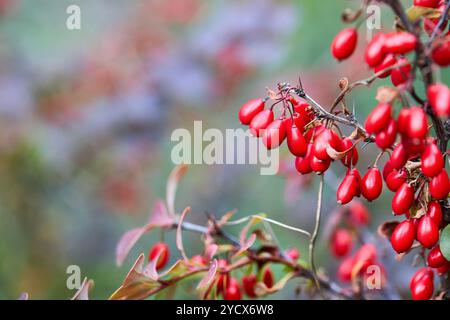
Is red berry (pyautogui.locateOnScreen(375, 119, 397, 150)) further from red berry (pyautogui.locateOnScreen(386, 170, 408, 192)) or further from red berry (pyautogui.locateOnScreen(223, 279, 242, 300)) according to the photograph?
red berry (pyautogui.locateOnScreen(223, 279, 242, 300))

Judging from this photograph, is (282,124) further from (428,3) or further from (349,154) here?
(428,3)

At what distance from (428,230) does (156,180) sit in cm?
183

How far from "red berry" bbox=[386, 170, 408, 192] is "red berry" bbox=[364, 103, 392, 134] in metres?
0.13

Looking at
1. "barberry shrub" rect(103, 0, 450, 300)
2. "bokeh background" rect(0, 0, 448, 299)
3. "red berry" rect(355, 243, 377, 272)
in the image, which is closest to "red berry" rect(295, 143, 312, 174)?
"barberry shrub" rect(103, 0, 450, 300)

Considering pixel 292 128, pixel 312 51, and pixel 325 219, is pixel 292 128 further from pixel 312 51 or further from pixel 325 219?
pixel 312 51

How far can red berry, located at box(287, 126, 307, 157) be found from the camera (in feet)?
2.45

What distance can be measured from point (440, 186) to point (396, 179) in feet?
0.20

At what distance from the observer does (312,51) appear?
2488 millimetres

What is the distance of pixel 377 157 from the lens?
0.78 m

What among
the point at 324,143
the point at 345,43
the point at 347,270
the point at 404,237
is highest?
the point at 345,43

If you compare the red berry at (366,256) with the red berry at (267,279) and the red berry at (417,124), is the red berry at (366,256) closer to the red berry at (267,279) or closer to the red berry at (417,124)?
the red berry at (267,279)

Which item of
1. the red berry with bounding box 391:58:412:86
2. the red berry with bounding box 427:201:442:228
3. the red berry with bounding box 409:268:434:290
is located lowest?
the red berry with bounding box 409:268:434:290

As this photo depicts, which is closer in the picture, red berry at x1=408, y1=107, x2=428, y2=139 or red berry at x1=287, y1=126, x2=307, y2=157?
red berry at x1=408, y1=107, x2=428, y2=139

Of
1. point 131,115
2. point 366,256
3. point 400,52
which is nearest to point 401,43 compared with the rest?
point 400,52
